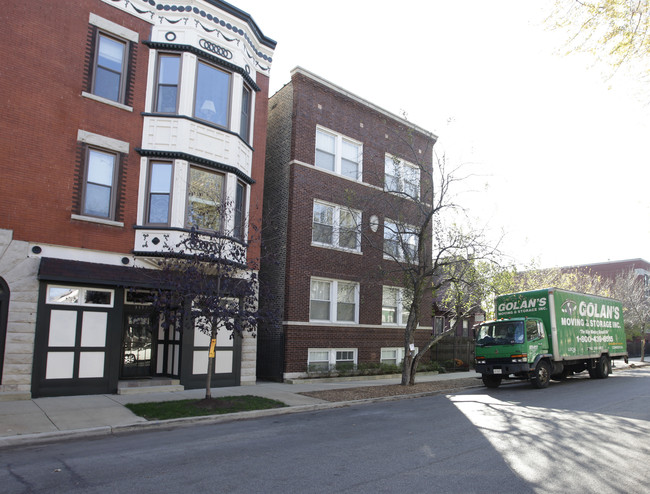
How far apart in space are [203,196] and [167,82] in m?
3.57

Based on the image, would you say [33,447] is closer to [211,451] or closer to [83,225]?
[211,451]

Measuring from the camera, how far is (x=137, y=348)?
47.9ft

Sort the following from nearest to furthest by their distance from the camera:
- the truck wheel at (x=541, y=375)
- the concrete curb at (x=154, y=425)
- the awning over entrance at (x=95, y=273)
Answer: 1. the concrete curb at (x=154, y=425)
2. the awning over entrance at (x=95, y=273)
3. the truck wheel at (x=541, y=375)

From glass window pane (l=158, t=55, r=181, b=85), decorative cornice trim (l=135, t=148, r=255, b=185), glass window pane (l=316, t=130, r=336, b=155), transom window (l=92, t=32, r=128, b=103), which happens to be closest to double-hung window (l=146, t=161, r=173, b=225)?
decorative cornice trim (l=135, t=148, r=255, b=185)

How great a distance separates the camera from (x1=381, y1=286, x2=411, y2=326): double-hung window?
20.6 m

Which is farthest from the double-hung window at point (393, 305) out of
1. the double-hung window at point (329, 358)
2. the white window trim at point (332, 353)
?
the double-hung window at point (329, 358)

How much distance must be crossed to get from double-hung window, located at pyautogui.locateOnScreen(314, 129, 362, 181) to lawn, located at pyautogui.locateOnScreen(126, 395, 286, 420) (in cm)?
1009

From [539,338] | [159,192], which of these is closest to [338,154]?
[159,192]

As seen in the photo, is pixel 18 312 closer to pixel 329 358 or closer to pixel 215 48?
pixel 215 48

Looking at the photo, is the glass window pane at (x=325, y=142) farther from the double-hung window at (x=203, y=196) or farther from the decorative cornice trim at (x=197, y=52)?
the double-hung window at (x=203, y=196)

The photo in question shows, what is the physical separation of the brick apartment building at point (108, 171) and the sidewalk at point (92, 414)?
97 cm

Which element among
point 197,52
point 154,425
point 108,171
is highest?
point 197,52

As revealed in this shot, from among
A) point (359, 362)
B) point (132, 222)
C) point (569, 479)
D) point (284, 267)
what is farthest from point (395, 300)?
point (569, 479)

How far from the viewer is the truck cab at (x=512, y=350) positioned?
1549cm
